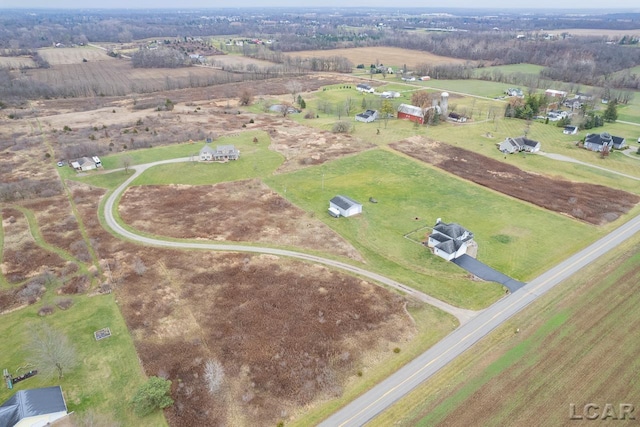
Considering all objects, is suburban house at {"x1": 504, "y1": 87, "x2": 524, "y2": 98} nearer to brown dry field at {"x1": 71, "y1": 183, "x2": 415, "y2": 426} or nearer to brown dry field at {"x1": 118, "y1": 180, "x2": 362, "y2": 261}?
brown dry field at {"x1": 118, "y1": 180, "x2": 362, "y2": 261}

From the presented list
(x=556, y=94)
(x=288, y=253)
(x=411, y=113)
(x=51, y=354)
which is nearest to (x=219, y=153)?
(x=288, y=253)

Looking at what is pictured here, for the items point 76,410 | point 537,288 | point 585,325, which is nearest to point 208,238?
point 76,410

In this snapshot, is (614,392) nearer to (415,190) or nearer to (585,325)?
(585,325)

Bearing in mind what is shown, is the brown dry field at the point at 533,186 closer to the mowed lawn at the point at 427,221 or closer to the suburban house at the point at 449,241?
the mowed lawn at the point at 427,221

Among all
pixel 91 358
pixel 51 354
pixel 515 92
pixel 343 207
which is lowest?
pixel 91 358

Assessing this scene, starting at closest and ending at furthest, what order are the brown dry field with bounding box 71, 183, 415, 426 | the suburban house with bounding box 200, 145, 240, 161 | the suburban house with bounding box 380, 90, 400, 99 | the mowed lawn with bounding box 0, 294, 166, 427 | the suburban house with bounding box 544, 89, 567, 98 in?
the mowed lawn with bounding box 0, 294, 166, 427
the brown dry field with bounding box 71, 183, 415, 426
the suburban house with bounding box 200, 145, 240, 161
the suburban house with bounding box 544, 89, 567, 98
the suburban house with bounding box 380, 90, 400, 99

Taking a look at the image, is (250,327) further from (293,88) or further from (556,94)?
(556,94)

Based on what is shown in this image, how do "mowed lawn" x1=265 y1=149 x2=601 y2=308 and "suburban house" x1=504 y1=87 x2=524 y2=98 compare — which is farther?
"suburban house" x1=504 y1=87 x2=524 y2=98

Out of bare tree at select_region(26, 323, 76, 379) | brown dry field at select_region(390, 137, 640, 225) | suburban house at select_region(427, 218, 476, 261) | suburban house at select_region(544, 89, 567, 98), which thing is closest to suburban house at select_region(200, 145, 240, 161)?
brown dry field at select_region(390, 137, 640, 225)
